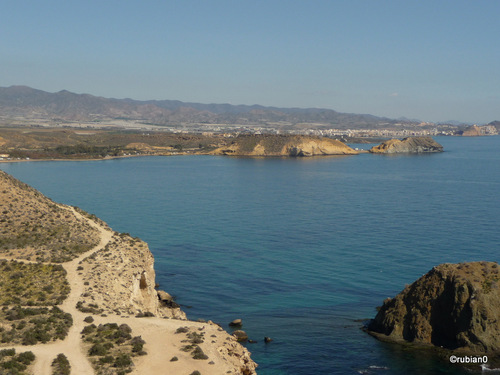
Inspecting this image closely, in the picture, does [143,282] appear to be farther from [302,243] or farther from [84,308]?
[302,243]

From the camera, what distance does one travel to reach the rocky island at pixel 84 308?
30.1 meters

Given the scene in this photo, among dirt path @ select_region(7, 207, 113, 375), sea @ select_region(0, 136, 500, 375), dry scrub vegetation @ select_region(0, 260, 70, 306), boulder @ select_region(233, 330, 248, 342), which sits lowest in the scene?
boulder @ select_region(233, 330, 248, 342)

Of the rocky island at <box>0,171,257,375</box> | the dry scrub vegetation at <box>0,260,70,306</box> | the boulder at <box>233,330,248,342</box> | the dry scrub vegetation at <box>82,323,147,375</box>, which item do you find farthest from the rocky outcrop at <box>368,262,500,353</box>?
the dry scrub vegetation at <box>0,260,70,306</box>

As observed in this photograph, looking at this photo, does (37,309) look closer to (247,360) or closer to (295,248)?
(247,360)

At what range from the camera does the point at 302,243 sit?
74.2m

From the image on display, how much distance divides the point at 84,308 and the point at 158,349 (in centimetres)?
779

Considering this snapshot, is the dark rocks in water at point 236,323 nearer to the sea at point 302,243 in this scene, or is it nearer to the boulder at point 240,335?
the sea at point 302,243

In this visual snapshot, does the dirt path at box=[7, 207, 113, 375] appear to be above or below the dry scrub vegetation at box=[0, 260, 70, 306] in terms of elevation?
below

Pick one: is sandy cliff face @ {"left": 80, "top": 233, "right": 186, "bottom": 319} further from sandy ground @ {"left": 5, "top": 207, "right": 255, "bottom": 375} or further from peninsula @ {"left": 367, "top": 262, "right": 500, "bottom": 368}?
peninsula @ {"left": 367, "top": 262, "right": 500, "bottom": 368}

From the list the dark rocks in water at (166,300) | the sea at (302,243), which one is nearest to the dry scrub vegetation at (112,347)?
the sea at (302,243)

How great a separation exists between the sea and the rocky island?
7.43 meters

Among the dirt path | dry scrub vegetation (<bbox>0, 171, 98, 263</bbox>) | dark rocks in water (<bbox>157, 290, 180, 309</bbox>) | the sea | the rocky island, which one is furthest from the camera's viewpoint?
dark rocks in water (<bbox>157, 290, 180, 309</bbox>)

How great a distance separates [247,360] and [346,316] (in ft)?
61.3

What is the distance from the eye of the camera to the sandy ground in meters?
29.5
